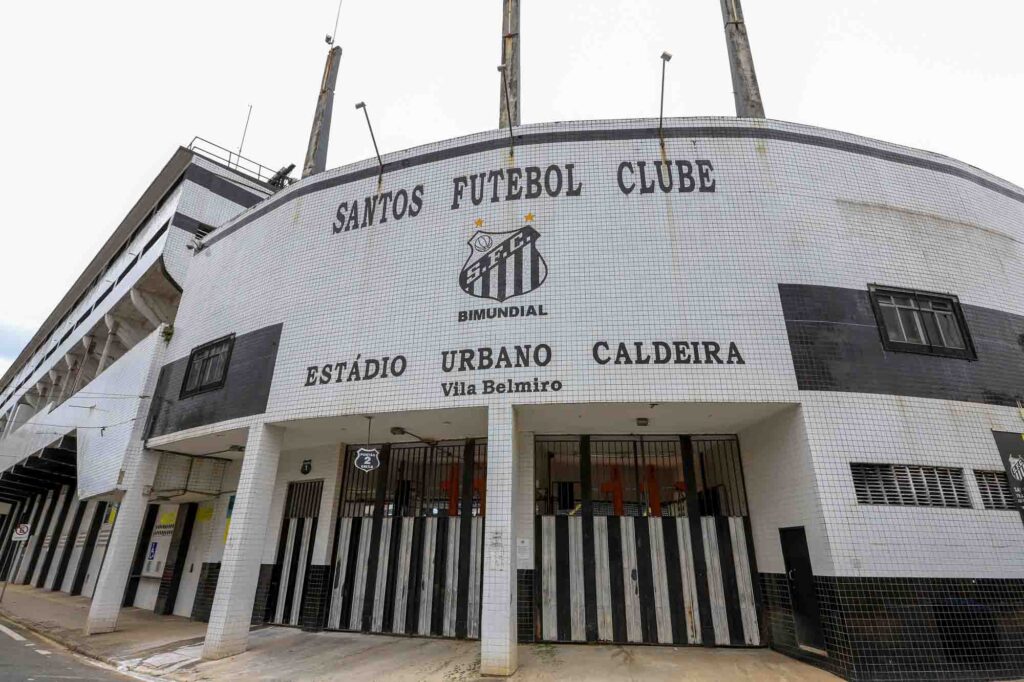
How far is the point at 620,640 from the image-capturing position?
944 centimetres

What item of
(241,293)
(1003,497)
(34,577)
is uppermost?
(241,293)

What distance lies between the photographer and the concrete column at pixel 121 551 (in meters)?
11.4

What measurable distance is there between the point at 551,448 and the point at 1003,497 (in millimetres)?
7801

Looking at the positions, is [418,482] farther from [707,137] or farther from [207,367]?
[707,137]

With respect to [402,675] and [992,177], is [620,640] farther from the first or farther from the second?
[992,177]

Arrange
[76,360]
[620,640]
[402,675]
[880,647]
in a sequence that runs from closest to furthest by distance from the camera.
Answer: [880,647] < [402,675] < [620,640] < [76,360]

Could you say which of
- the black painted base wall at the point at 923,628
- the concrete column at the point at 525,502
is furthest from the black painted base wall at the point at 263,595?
the black painted base wall at the point at 923,628

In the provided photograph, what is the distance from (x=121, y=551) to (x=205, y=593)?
287 centimetres

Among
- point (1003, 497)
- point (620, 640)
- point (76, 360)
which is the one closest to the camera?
point (1003, 497)

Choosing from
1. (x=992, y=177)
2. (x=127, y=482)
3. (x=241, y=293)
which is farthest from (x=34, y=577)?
(x=992, y=177)

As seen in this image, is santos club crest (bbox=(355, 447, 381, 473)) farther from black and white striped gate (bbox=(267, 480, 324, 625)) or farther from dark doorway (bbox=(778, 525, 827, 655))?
dark doorway (bbox=(778, 525, 827, 655))

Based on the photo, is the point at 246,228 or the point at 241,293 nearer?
the point at 241,293

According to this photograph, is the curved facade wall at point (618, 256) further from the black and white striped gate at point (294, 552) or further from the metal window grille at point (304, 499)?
the black and white striped gate at point (294, 552)

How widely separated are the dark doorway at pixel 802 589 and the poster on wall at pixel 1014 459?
11.5ft
